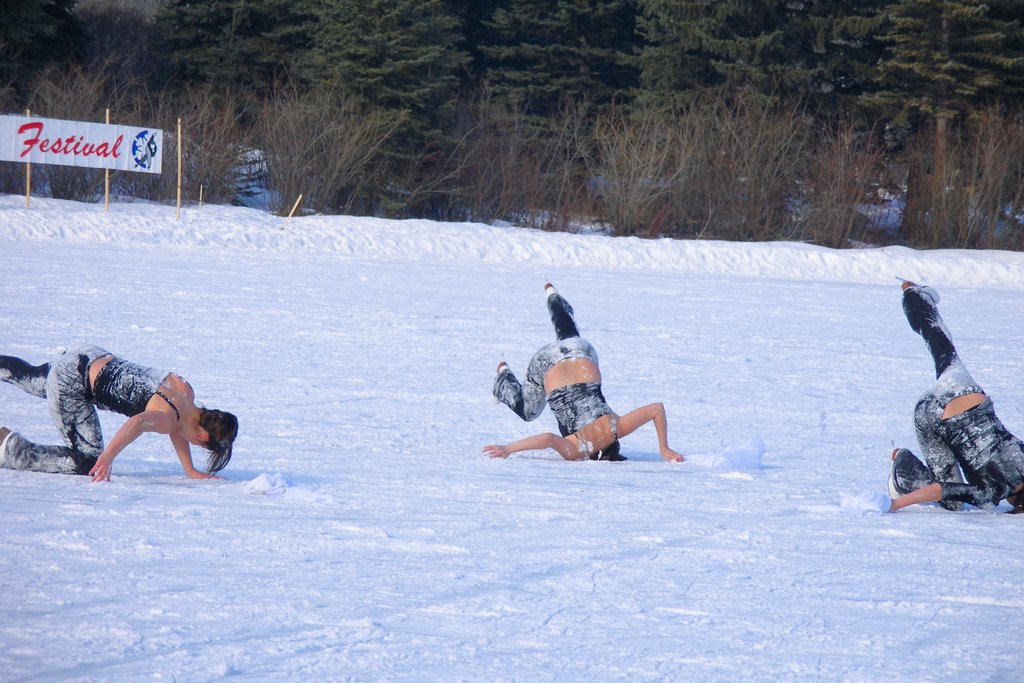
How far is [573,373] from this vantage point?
8.97 m

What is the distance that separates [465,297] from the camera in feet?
61.0

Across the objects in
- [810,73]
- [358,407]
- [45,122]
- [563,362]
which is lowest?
[358,407]

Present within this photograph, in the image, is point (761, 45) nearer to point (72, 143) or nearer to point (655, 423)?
point (72, 143)

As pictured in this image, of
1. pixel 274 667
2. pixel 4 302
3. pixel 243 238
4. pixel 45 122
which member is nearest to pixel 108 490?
pixel 274 667

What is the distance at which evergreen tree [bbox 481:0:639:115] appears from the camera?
4084 cm

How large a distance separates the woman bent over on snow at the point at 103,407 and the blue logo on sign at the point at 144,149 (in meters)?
21.3

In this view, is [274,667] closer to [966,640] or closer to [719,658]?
[719,658]

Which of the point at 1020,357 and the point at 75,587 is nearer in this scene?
the point at 75,587

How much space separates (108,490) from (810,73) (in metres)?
35.1

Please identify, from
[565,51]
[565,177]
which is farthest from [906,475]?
[565,51]

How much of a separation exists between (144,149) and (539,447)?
21.8m

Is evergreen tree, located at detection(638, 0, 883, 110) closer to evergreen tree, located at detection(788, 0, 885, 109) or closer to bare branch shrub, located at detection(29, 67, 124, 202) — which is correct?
evergreen tree, located at detection(788, 0, 885, 109)

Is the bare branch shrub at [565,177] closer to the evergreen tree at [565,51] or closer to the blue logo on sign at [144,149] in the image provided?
the evergreen tree at [565,51]

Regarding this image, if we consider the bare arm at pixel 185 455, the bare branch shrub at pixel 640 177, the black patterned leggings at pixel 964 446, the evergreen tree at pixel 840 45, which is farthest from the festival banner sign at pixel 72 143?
the black patterned leggings at pixel 964 446
